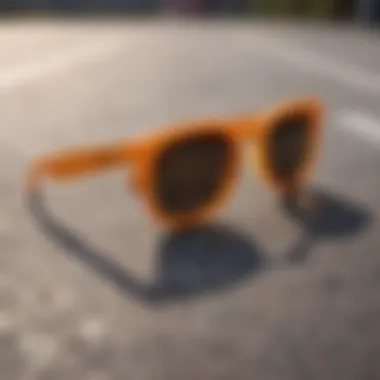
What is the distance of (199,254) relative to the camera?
0.27 metres

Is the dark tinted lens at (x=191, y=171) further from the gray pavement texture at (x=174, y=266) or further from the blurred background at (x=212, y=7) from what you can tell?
the blurred background at (x=212, y=7)

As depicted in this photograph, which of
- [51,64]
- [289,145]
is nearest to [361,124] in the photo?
[289,145]

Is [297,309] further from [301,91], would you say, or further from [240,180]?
[301,91]

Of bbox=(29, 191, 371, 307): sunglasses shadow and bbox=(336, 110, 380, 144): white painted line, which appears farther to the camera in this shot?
bbox=(336, 110, 380, 144): white painted line

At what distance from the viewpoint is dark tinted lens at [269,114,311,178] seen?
32 cm

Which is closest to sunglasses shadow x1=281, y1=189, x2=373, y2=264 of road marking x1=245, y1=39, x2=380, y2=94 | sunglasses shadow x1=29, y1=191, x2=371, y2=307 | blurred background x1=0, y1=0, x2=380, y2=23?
sunglasses shadow x1=29, y1=191, x2=371, y2=307

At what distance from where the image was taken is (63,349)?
216 millimetres

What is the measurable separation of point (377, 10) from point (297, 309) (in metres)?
0.41

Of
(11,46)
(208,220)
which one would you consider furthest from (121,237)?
(11,46)

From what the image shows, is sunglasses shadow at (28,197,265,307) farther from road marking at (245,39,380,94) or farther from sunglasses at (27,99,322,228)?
road marking at (245,39,380,94)

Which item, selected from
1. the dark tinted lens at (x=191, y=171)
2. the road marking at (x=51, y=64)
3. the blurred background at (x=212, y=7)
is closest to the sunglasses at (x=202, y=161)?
the dark tinted lens at (x=191, y=171)

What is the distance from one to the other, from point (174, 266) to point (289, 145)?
0.27ft

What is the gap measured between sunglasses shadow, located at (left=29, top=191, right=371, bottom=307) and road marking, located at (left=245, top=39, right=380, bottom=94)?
0.56 ft

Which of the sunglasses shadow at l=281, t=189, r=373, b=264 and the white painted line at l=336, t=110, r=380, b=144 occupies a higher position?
the sunglasses shadow at l=281, t=189, r=373, b=264
